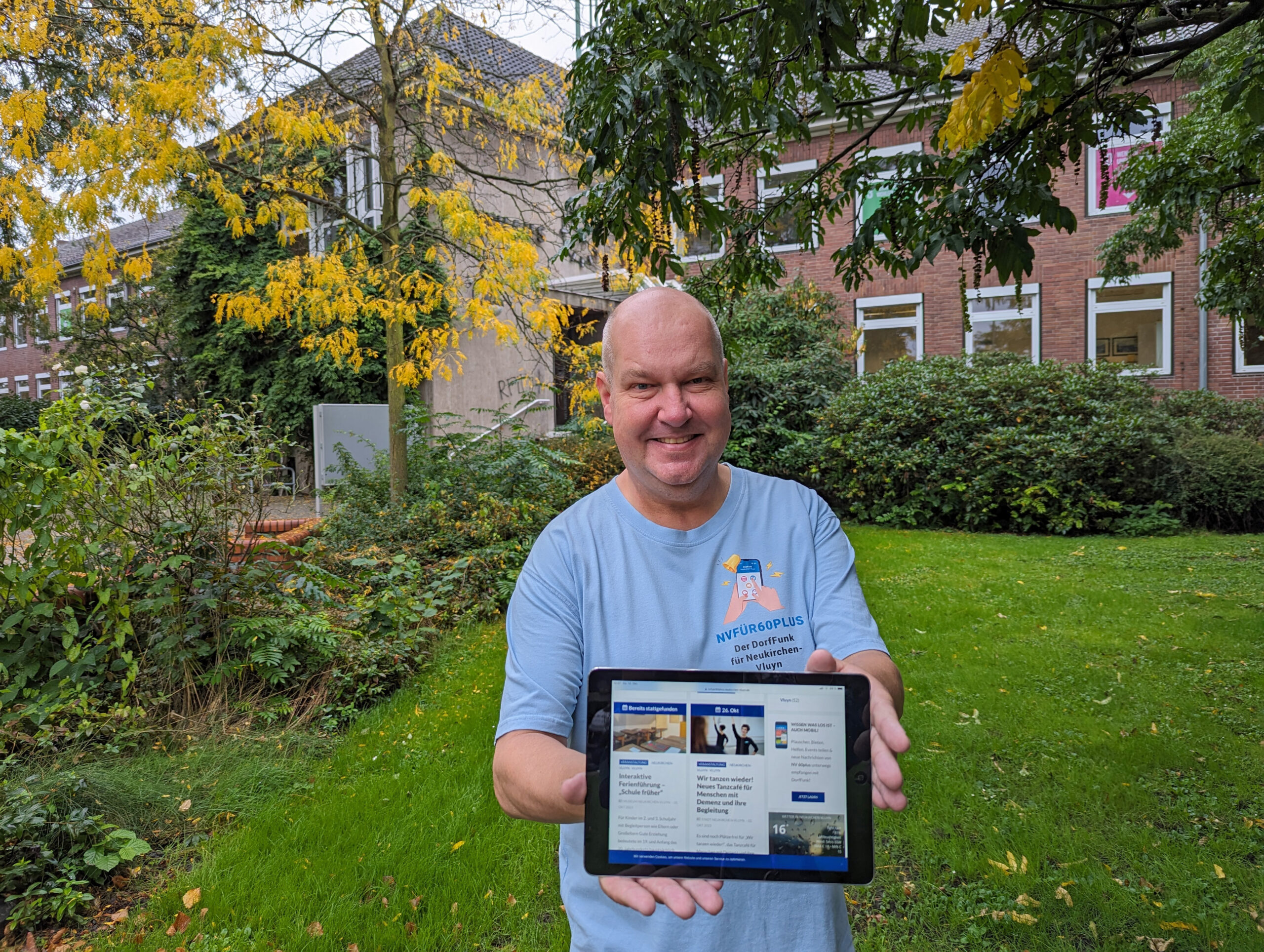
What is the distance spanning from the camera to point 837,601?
1575 millimetres

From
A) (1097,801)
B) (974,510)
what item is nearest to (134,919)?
(1097,801)

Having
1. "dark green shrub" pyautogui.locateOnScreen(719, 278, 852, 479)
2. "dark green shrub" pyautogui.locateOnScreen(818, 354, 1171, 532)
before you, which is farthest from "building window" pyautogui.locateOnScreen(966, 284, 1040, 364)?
"dark green shrub" pyautogui.locateOnScreen(818, 354, 1171, 532)

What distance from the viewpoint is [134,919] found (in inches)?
118

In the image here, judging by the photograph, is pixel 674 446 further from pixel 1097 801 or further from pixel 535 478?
pixel 535 478

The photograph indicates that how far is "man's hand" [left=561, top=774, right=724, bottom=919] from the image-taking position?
118cm

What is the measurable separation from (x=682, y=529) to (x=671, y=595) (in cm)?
15

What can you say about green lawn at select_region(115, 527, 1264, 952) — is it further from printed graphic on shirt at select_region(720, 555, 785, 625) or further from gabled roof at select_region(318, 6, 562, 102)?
gabled roof at select_region(318, 6, 562, 102)

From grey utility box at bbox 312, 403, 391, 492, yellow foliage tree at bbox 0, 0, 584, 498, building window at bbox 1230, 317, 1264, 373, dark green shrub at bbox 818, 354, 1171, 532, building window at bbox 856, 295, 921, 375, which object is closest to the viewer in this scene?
yellow foliage tree at bbox 0, 0, 584, 498

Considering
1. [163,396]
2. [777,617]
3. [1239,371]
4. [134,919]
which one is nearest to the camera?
[777,617]

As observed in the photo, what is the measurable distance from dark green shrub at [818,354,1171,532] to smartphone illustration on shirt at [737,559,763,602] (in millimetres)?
9824

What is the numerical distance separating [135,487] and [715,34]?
146 inches

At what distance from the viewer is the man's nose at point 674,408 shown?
162 cm

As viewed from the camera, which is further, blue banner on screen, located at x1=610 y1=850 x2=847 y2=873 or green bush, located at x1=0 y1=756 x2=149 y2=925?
green bush, located at x1=0 y1=756 x2=149 y2=925

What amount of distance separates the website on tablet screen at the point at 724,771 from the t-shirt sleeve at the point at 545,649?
0.26 m
